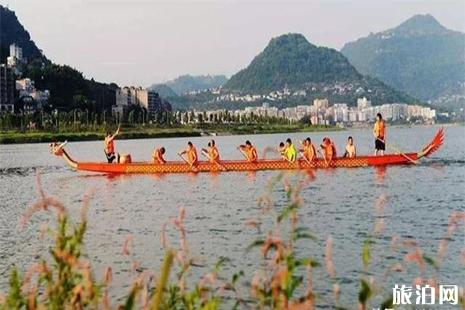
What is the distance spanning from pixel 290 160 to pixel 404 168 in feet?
29.5

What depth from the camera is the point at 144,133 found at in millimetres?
139750

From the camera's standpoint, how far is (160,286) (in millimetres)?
3637

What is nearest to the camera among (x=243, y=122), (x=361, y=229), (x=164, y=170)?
(x=361, y=229)

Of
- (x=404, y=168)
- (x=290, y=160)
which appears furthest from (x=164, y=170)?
(x=404, y=168)

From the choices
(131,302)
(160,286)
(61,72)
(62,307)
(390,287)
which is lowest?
(390,287)

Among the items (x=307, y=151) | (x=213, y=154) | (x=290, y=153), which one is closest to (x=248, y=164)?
(x=213, y=154)

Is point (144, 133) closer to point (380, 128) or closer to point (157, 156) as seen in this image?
point (157, 156)

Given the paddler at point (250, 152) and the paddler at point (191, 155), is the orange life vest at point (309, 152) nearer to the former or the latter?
the paddler at point (250, 152)

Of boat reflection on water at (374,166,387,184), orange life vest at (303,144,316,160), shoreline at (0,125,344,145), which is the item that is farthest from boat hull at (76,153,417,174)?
shoreline at (0,125,344,145)

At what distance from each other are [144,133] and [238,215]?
118 m

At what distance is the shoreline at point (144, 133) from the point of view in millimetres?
113562

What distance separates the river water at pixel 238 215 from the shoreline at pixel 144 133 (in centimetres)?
7378

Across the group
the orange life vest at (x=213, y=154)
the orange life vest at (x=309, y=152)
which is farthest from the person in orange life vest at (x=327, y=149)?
the orange life vest at (x=213, y=154)

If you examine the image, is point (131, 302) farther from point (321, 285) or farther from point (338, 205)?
point (338, 205)
